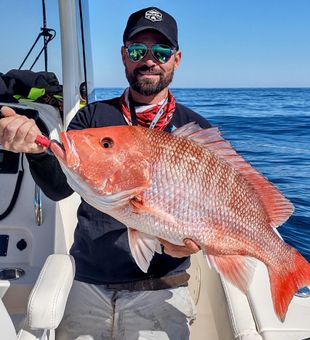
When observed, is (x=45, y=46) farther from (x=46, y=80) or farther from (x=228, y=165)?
(x=228, y=165)

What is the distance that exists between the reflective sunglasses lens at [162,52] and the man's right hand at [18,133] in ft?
2.89

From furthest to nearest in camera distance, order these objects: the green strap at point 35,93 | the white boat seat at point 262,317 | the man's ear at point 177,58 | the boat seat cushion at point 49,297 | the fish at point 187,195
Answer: the green strap at point 35,93 < the man's ear at point 177,58 < the white boat seat at point 262,317 < the boat seat cushion at point 49,297 < the fish at point 187,195

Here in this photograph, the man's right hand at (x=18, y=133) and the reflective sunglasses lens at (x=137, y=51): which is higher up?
the reflective sunglasses lens at (x=137, y=51)

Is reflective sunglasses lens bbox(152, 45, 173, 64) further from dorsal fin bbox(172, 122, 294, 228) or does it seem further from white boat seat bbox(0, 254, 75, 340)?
white boat seat bbox(0, 254, 75, 340)

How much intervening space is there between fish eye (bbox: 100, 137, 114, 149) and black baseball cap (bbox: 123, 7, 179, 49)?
838 millimetres

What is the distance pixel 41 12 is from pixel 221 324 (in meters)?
2.79

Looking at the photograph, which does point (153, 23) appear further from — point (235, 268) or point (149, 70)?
point (235, 268)

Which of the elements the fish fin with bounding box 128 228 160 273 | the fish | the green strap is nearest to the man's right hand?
the fish

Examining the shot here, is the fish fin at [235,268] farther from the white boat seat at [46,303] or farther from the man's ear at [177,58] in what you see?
the man's ear at [177,58]

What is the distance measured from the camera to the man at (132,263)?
85.4 inches

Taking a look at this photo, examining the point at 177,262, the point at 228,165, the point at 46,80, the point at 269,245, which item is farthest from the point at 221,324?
the point at 46,80

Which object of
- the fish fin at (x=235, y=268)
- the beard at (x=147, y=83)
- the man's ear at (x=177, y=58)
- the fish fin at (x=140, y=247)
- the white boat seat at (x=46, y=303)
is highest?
the man's ear at (x=177, y=58)

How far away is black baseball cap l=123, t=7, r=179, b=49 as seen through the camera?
2.18 metres

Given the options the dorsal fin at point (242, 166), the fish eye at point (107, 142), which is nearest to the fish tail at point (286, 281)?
the dorsal fin at point (242, 166)
